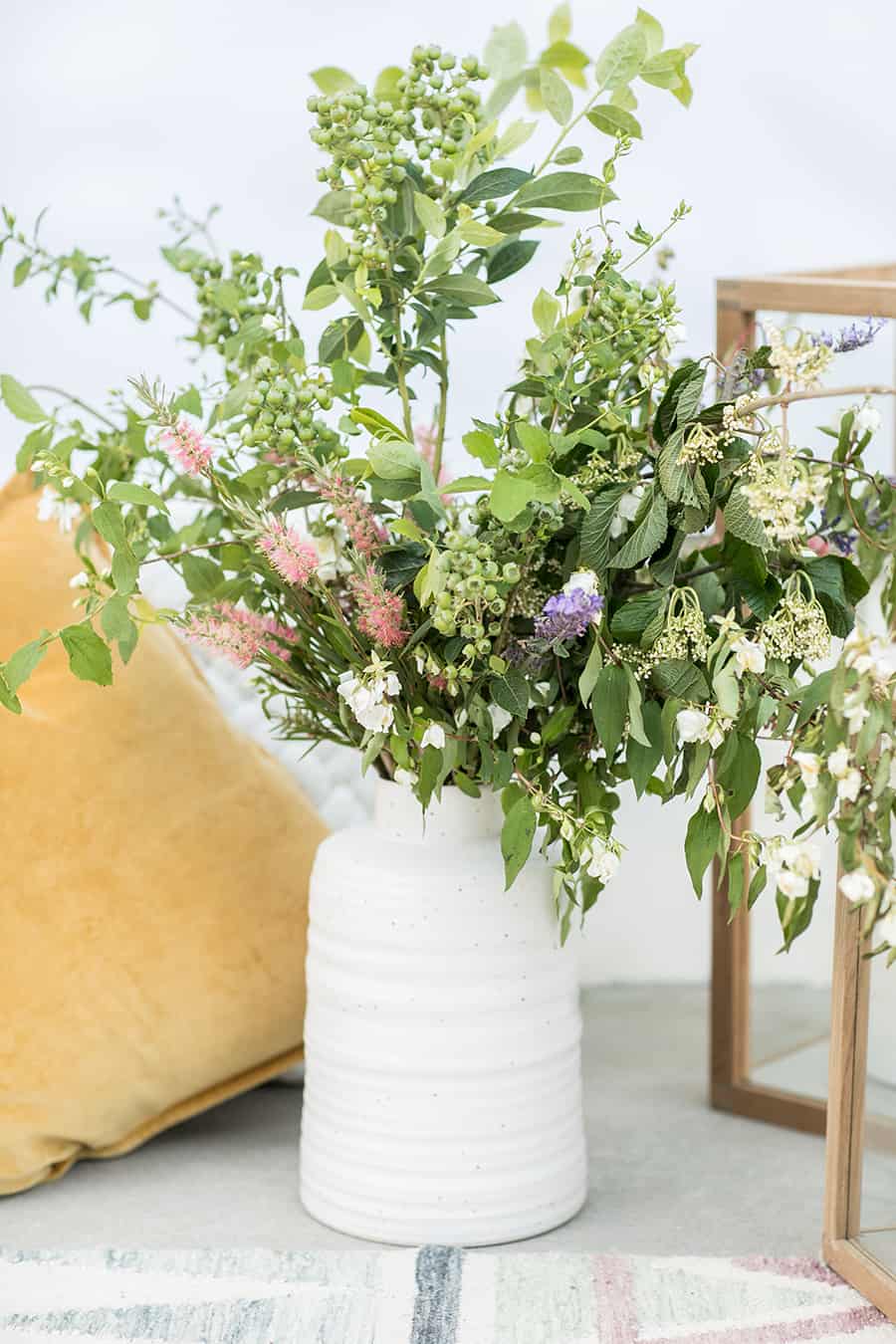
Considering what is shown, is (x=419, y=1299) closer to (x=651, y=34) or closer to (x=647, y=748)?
(x=647, y=748)

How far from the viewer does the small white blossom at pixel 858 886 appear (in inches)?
35.9

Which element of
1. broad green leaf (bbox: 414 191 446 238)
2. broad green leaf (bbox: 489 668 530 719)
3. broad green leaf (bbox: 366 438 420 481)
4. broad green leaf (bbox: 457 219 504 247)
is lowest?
broad green leaf (bbox: 489 668 530 719)

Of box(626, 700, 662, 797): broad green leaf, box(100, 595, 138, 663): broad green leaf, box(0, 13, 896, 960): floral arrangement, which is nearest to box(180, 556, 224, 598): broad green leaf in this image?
box(0, 13, 896, 960): floral arrangement

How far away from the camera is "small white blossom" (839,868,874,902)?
0.91m

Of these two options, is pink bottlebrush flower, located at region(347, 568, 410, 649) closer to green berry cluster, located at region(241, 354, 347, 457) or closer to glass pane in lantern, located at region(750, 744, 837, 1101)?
green berry cluster, located at region(241, 354, 347, 457)

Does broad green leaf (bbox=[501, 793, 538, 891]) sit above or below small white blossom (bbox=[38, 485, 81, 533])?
below

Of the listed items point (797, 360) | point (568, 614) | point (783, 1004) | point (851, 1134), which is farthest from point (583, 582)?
point (783, 1004)

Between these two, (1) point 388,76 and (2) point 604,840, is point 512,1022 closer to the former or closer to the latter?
(2) point 604,840

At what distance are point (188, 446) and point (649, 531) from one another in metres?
0.29

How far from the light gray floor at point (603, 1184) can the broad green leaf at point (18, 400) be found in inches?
23.1

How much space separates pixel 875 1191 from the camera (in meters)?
1.15

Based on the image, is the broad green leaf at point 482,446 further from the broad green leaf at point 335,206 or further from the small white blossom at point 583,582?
the broad green leaf at point 335,206

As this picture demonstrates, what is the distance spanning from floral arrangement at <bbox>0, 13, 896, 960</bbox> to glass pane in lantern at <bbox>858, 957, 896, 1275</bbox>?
0.51 feet

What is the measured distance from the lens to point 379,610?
107 cm
